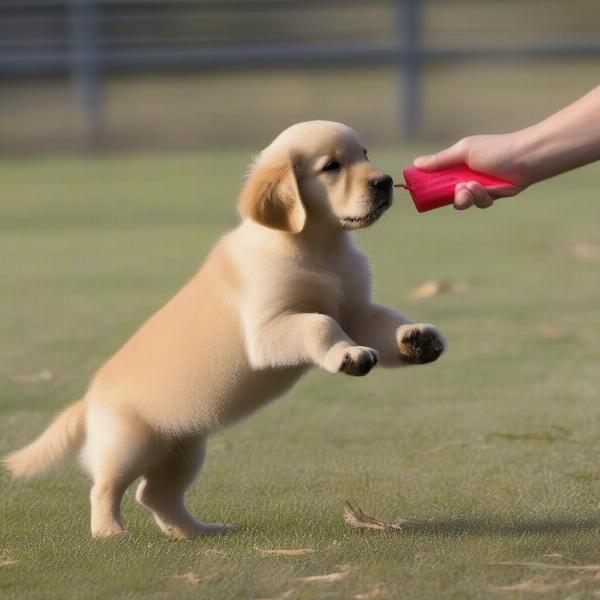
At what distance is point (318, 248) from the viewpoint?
8.58ft

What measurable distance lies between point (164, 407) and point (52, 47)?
1233cm

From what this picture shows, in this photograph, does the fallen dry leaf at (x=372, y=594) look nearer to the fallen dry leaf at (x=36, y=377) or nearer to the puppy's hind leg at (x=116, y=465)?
the puppy's hind leg at (x=116, y=465)

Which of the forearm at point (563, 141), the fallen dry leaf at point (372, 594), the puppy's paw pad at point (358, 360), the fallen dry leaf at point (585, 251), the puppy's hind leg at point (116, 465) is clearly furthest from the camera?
the fallen dry leaf at point (585, 251)

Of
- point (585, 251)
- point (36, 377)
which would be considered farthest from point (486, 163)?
point (585, 251)

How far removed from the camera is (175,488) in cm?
270

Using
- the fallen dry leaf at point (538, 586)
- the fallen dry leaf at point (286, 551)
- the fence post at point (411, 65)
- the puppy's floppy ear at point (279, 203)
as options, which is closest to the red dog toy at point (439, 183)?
the puppy's floppy ear at point (279, 203)

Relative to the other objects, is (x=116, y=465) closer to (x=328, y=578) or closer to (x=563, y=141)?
(x=328, y=578)

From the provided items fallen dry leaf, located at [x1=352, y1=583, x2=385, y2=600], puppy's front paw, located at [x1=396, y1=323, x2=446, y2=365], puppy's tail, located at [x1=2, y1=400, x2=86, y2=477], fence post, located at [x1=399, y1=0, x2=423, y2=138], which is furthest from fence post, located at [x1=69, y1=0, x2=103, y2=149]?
fallen dry leaf, located at [x1=352, y1=583, x2=385, y2=600]

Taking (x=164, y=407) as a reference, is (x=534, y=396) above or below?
below

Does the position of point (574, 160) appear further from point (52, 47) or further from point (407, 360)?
point (52, 47)

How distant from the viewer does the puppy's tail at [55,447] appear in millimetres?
2770

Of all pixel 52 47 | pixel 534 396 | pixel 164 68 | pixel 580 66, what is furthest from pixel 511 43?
pixel 534 396

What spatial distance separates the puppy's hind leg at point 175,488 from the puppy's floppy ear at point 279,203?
1.45 ft

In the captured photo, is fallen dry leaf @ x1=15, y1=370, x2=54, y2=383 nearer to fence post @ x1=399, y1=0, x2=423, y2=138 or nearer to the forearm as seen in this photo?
the forearm
